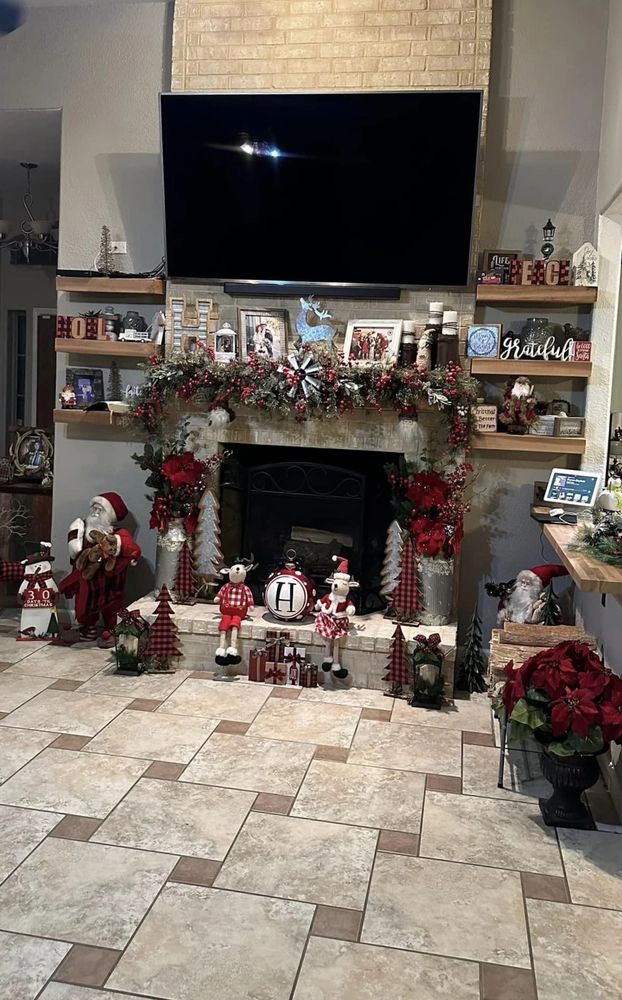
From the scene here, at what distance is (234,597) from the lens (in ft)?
14.0

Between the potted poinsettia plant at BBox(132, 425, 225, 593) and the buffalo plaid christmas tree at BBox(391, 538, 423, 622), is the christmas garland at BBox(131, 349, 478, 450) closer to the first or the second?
the potted poinsettia plant at BBox(132, 425, 225, 593)

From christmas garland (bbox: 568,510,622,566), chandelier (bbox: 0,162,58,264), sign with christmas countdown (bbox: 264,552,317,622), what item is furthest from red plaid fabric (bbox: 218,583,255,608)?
chandelier (bbox: 0,162,58,264)

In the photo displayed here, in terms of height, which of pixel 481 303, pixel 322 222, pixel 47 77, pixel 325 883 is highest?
pixel 47 77

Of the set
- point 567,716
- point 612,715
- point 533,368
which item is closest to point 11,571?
point 533,368

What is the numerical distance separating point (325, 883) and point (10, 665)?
2.40m

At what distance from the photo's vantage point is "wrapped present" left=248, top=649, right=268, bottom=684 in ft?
14.0

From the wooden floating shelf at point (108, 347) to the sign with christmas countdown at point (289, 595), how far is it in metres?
1.41

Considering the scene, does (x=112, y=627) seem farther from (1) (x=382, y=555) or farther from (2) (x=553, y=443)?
(2) (x=553, y=443)

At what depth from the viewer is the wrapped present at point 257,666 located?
4.27m

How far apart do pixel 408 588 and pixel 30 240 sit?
411 centimetres

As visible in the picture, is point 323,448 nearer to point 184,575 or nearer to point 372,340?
point 372,340

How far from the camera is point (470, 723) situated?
3.87 metres

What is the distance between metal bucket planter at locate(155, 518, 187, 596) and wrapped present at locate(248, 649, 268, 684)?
27.1 inches

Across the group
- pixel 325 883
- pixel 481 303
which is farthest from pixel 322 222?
pixel 325 883
